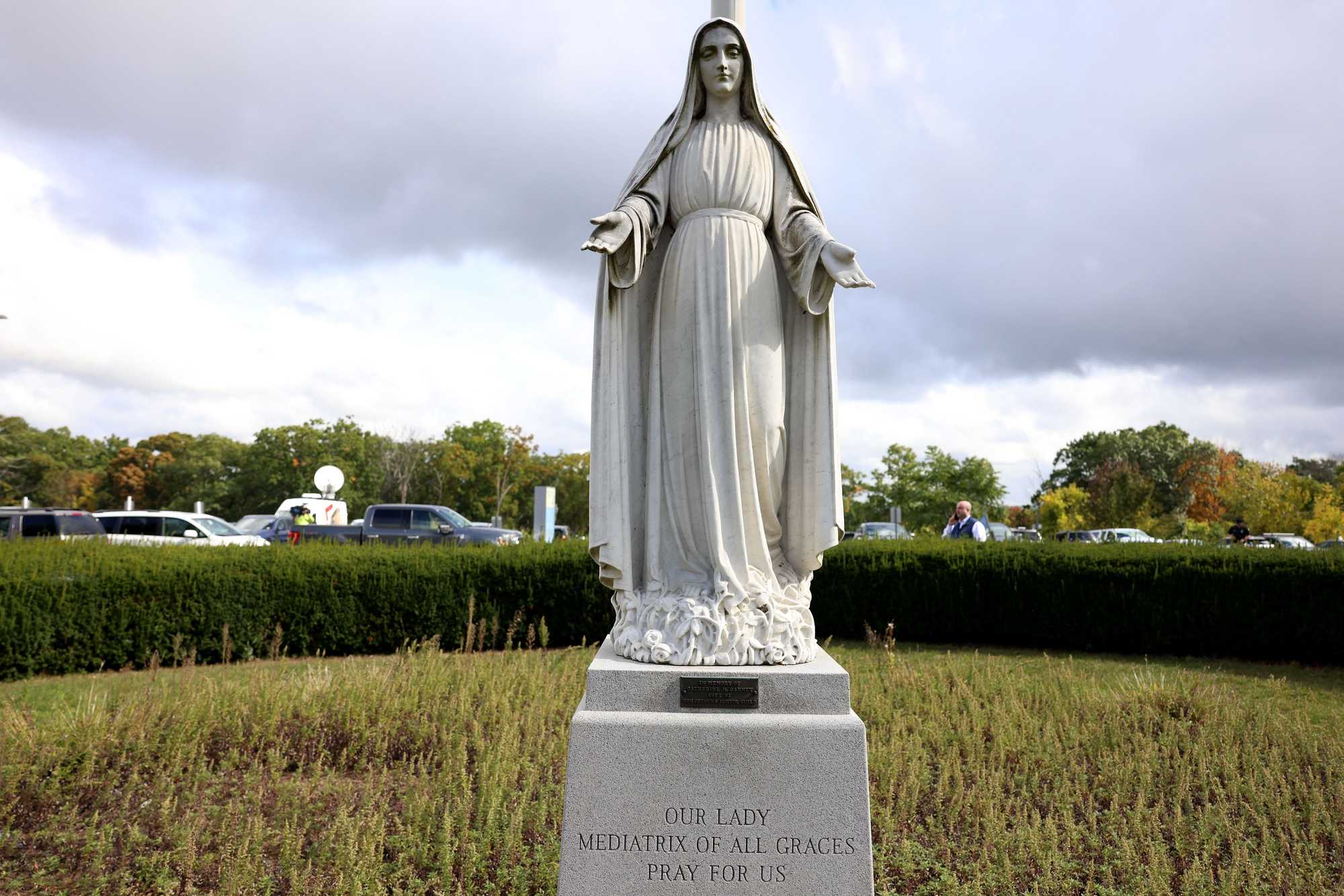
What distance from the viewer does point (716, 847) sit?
3.30 meters

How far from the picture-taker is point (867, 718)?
22.6ft

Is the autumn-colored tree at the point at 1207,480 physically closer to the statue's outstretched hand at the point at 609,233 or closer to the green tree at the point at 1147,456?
the green tree at the point at 1147,456

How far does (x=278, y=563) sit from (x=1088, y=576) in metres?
10.7

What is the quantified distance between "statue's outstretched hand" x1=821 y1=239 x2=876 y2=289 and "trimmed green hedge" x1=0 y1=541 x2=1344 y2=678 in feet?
26.9

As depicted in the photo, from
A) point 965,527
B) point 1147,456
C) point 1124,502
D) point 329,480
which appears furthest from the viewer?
point 1147,456

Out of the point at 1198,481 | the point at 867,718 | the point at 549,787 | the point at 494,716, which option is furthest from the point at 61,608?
the point at 1198,481

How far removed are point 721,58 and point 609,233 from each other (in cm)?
107

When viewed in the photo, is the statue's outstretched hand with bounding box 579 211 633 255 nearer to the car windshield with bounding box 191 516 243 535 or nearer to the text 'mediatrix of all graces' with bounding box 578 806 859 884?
the text 'mediatrix of all graces' with bounding box 578 806 859 884

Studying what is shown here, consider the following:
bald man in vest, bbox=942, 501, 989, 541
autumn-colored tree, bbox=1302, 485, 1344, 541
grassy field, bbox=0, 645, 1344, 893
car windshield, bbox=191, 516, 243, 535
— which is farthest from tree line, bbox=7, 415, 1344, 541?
car windshield, bbox=191, 516, 243, 535

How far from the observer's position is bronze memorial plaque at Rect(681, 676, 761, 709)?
11.2 ft

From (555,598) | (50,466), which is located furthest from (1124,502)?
(50,466)

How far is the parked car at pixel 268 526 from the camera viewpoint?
24328 mm

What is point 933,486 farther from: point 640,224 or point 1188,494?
point 640,224

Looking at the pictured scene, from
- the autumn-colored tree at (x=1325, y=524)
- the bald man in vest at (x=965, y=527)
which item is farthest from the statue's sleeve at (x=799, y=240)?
the autumn-colored tree at (x=1325, y=524)
